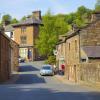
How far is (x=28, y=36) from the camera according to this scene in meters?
113

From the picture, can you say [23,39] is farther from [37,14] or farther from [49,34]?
[49,34]

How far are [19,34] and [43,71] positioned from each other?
4515 cm

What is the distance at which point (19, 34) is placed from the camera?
115312mm

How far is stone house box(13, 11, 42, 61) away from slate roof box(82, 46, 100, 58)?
5984 cm

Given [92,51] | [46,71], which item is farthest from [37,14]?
[92,51]

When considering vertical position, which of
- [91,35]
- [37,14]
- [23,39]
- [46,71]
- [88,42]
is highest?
[37,14]

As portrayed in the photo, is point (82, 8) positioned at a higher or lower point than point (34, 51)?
higher

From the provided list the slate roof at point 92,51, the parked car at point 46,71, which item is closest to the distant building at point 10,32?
the parked car at point 46,71

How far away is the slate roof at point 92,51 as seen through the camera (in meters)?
47.9

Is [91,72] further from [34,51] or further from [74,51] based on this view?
[34,51]

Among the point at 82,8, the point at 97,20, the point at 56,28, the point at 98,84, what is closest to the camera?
the point at 98,84

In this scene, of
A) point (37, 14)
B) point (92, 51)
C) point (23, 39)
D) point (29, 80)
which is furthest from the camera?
point (37, 14)

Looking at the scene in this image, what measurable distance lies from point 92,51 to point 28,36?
214ft

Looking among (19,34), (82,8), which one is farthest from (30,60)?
(82,8)
